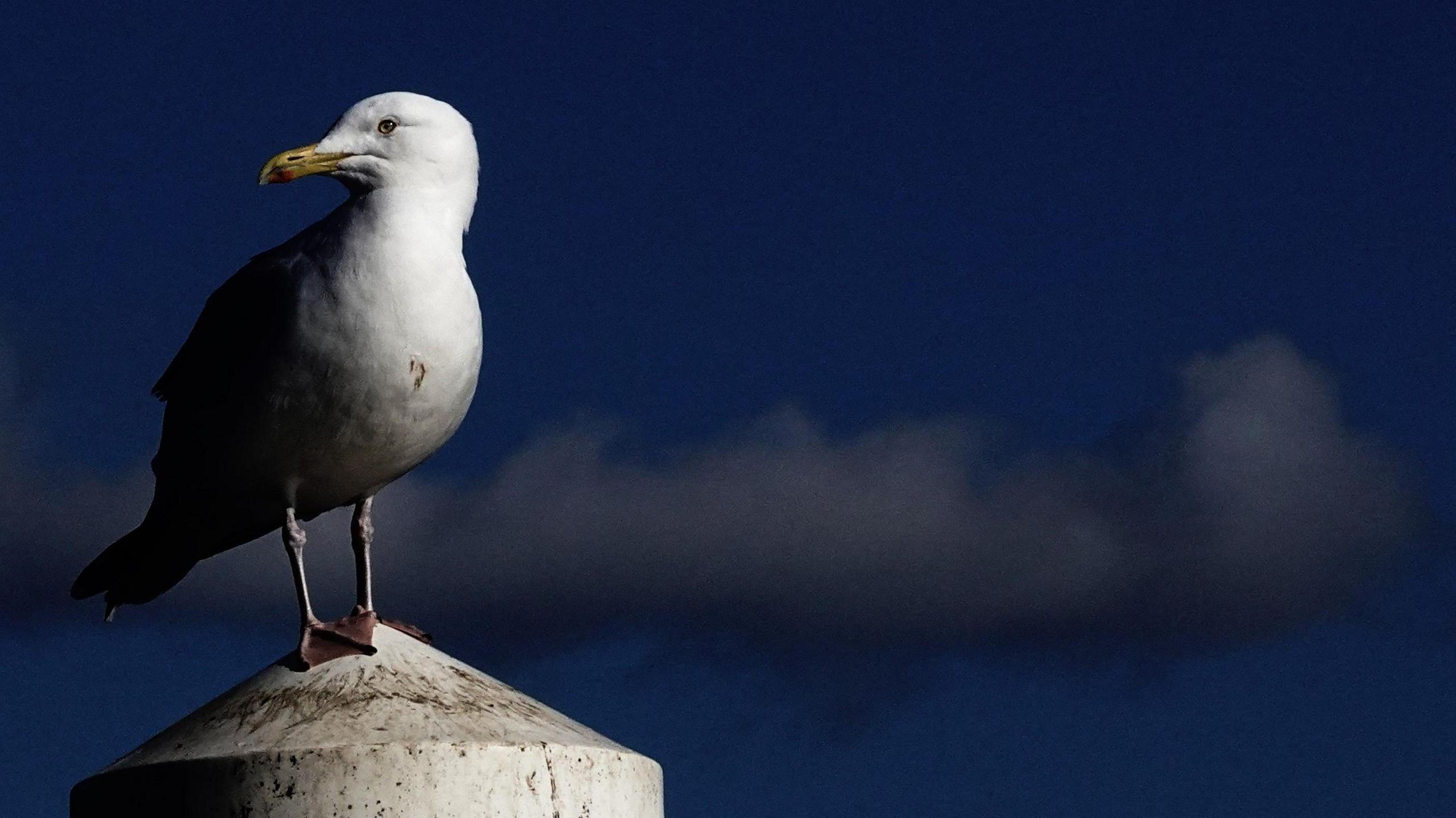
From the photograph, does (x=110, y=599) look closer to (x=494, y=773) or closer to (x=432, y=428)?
(x=432, y=428)

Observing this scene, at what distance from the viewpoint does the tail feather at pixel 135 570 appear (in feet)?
34.2

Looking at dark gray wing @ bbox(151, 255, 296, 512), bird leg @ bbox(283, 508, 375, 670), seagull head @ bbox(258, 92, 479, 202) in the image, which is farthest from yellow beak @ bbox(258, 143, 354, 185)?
bird leg @ bbox(283, 508, 375, 670)

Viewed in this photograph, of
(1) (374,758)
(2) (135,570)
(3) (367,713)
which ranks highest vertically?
(2) (135,570)

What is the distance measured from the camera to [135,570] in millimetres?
10656

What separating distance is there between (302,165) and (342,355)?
3.74 ft

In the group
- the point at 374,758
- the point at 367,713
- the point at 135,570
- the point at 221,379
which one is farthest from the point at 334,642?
the point at 135,570

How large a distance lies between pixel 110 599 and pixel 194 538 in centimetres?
93

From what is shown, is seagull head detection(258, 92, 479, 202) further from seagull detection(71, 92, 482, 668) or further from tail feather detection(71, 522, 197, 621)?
tail feather detection(71, 522, 197, 621)

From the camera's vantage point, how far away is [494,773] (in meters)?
7.84

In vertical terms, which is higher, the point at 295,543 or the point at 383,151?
the point at 383,151

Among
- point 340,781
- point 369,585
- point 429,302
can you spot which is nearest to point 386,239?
point 429,302

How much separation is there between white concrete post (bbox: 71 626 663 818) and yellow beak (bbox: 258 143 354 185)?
2414 millimetres

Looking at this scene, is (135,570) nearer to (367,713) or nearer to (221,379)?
(221,379)

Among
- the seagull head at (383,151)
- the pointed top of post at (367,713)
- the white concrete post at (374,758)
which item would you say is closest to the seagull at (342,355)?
the seagull head at (383,151)
